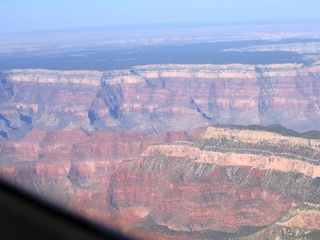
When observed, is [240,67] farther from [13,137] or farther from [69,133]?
[69,133]

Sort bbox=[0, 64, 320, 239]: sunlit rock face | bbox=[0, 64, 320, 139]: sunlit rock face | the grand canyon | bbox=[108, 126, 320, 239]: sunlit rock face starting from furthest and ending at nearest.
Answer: bbox=[0, 64, 320, 139]: sunlit rock face
bbox=[108, 126, 320, 239]: sunlit rock face
bbox=[0, 64, 320, 239]: sunlit rock face
the grand canyon

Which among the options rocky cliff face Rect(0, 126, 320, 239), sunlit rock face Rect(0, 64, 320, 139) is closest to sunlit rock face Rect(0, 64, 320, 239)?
rocky cliff face Rect(0, 126, 320, 239)

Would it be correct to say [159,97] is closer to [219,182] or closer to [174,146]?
[174,146]

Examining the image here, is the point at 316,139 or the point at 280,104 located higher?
the point at 316,139

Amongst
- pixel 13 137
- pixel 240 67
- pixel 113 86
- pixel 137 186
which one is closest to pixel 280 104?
pixel 240 67

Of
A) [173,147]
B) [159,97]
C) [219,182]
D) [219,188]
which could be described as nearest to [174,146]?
[173,147]

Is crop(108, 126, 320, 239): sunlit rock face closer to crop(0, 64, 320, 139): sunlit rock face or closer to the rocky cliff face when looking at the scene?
the rocky cliff face
